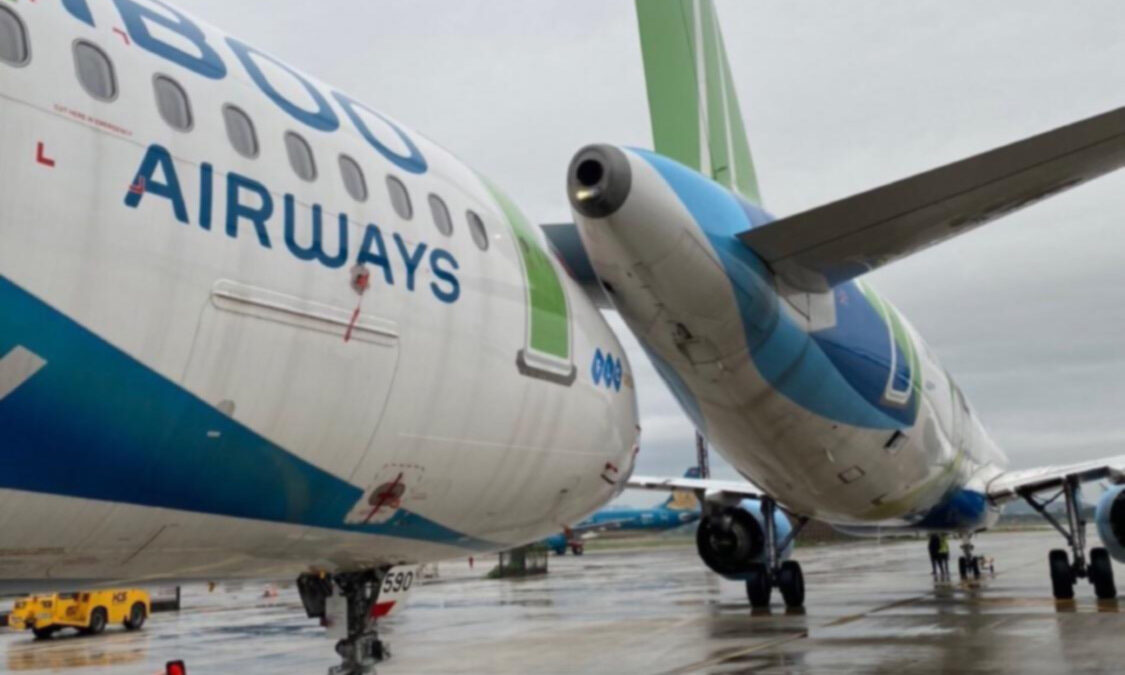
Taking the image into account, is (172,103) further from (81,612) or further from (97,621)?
(97,621)

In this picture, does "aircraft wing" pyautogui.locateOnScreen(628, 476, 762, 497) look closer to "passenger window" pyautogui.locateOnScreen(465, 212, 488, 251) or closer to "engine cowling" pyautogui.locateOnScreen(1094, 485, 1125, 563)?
"engine cowling" pyautogui.locateOnScreen(1094, 485, 1125, 563)

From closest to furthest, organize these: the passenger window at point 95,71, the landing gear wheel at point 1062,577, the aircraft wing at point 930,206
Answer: the passenger window at point 95,71 < the aircraft wing at point 930,206 < the landing gear wheel at point 1062,577

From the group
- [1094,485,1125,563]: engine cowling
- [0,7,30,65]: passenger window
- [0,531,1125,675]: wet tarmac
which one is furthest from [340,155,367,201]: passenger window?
[1094,485,1125,563]: engine cowling

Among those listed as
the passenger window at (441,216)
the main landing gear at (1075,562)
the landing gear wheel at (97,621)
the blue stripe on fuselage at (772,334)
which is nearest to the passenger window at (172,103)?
the passenger window at (441,216)

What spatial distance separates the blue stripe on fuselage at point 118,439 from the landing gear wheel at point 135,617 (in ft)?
55.7

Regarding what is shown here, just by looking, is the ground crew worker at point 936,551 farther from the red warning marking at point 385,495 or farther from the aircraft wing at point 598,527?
the aircraft wing at point 598,527

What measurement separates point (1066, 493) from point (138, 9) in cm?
1746

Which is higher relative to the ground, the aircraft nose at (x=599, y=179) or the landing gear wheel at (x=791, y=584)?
the aircraft nose at (x=599, y=179)

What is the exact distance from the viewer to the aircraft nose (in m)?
6.86

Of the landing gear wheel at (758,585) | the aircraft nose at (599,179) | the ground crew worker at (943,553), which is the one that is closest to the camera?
the aircraft nose at (599,179)

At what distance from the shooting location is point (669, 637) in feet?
46.4

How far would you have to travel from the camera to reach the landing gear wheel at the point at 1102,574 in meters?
16.9

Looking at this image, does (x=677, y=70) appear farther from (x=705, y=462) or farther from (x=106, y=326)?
(x=705, y=462)

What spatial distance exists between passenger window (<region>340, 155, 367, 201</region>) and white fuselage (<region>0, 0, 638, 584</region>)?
56mm
